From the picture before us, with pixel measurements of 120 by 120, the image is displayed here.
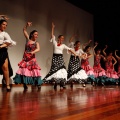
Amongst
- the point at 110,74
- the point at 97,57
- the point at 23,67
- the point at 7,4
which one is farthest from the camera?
the point at 110,74

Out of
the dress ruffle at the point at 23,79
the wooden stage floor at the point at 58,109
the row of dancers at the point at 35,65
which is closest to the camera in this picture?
the wooden stage floor at the point at 58,109

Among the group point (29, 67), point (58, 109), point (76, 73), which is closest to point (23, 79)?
point (29, 67)

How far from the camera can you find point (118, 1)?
Result: 8.03 meters

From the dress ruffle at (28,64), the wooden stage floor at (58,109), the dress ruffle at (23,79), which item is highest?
the dress ruffle at (28,64)

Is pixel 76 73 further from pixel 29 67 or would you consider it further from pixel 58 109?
pixel 58 109

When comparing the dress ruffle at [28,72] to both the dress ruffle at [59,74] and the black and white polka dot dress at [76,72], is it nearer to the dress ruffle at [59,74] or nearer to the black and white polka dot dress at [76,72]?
the dress ruffle at [59,74]

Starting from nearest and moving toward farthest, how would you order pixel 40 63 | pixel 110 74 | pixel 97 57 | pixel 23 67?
pixel 23 67
pixel 40 63
pixel 97 57
pixel 110 74

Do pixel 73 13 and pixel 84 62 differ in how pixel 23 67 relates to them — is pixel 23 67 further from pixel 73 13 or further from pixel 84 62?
pixel 73 13

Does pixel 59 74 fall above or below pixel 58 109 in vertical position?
above

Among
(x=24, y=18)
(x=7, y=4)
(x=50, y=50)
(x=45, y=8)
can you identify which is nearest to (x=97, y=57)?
(x=50, y=50)

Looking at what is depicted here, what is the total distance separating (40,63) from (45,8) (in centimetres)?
151

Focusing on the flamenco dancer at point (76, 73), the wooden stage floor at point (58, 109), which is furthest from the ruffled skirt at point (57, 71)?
the wooden stage floor at point (58, 109)

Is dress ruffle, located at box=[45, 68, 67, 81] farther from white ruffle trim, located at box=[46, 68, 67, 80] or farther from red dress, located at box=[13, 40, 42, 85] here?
red dress, located at box=[13, 40, 42, 85]

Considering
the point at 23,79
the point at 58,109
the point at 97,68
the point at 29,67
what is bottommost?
the point at 58,109
